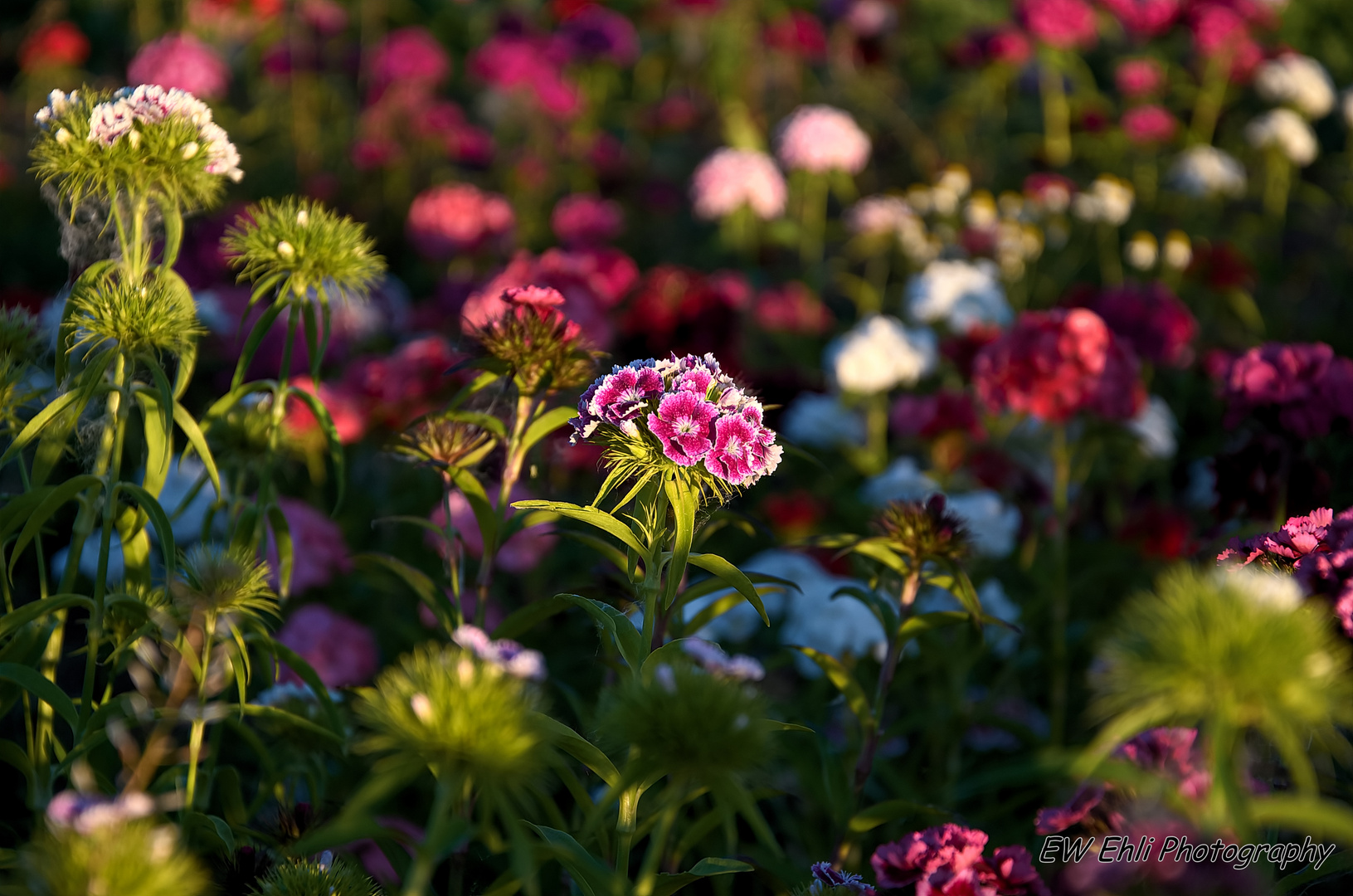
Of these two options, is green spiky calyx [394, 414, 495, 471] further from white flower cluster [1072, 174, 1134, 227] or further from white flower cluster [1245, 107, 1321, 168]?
white flower cluster [1245, 107, 1321, 168]

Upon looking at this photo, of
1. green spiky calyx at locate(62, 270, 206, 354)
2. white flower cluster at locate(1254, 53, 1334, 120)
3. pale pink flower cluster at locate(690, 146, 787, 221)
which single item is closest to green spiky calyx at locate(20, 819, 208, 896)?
green spiky calyx at locate(62, 270, 206, 354)

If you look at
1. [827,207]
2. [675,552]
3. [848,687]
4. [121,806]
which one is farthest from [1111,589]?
[827,207]

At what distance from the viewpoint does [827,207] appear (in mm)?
8344

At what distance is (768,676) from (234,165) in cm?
244

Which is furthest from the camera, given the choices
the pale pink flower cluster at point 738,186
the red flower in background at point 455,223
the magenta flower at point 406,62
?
the magenta flower at point 406,62

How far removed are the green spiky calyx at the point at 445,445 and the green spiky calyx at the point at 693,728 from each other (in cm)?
101

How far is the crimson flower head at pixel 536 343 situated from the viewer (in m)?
2.12

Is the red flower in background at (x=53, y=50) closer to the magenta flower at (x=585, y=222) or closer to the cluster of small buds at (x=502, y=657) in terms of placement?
the magenta flower at (x=585, y=222)

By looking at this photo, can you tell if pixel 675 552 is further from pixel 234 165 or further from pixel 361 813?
pixel 234 165

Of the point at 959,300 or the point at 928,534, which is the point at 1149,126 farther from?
the point at 928,534

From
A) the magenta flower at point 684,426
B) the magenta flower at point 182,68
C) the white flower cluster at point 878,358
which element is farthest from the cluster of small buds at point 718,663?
the magenta flower at point 182,68

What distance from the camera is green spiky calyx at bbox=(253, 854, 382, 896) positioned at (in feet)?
4.66

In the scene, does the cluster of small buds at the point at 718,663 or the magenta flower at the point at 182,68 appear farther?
the magenta flower at the point at 182,68

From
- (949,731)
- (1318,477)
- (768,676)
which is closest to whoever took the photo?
(1318,477)
